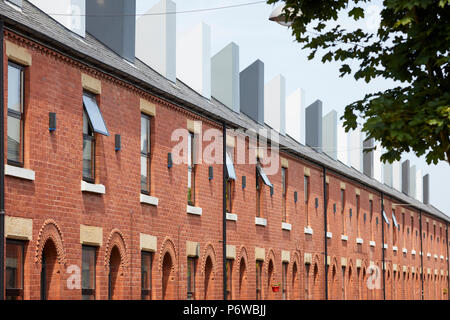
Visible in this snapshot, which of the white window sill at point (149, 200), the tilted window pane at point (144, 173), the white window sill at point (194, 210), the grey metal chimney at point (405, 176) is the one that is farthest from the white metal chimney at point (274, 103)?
the grey metal chimney at point (405, 176)

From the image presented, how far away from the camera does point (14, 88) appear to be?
57.9ft

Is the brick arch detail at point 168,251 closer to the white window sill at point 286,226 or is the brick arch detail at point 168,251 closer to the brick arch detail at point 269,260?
the brick arch detail at point 269,260

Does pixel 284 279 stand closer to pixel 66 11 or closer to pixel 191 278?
pixel 191 278

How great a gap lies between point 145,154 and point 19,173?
6.34 m

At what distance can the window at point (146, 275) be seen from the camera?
74.6 feet

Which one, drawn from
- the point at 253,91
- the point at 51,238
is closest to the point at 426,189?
the point at 253,91

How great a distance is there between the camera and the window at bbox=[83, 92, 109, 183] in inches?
796

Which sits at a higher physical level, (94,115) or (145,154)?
(94,115)

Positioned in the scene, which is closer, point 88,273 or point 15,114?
point 15,114

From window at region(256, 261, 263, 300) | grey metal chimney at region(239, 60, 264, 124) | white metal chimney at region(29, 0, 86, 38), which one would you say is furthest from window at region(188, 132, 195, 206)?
grey metal chimney at region(239, 60, 264, 124)

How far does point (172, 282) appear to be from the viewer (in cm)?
2412

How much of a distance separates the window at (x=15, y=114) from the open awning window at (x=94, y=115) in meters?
2.41

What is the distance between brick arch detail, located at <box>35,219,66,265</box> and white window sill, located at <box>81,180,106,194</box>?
1397mm

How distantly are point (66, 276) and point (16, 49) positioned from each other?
4.83m
